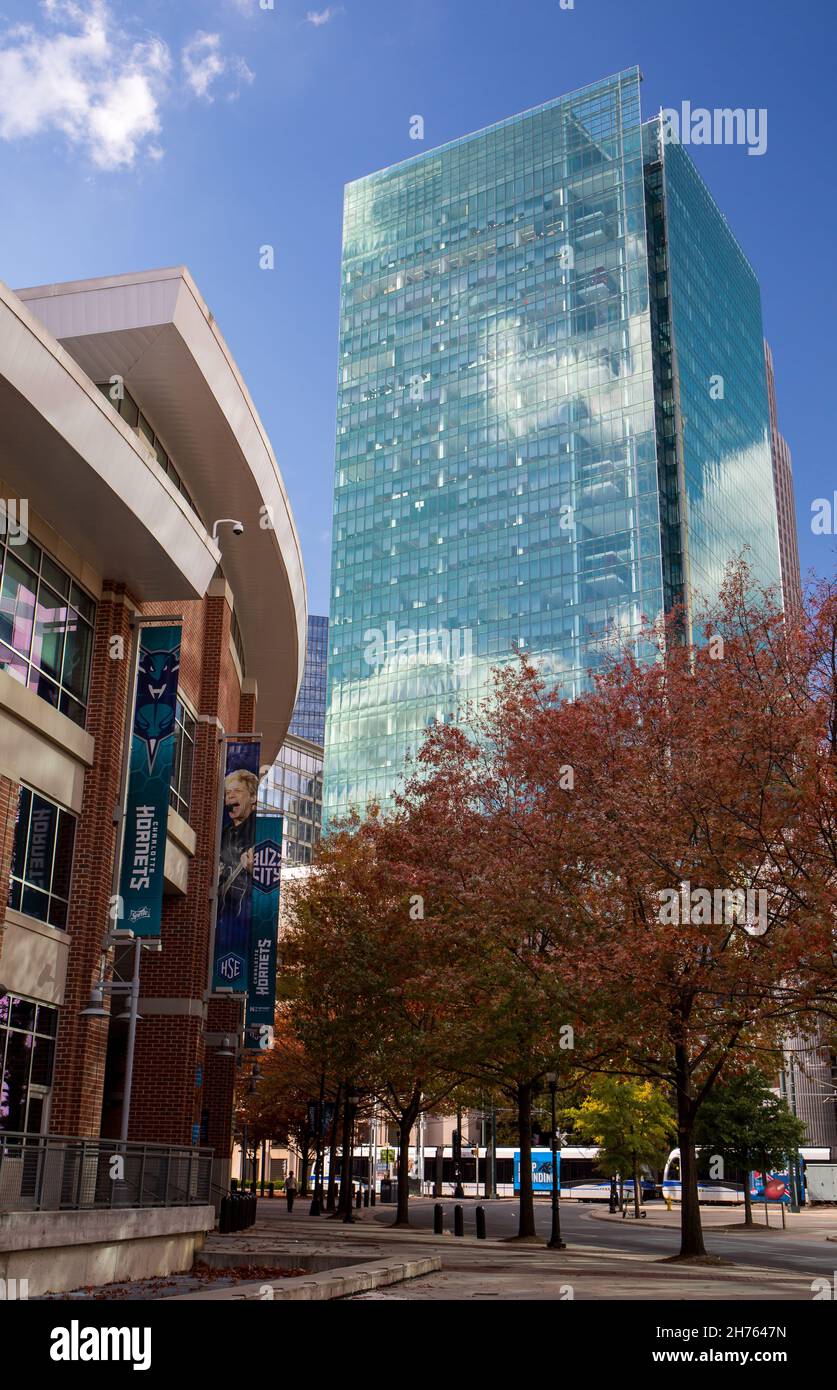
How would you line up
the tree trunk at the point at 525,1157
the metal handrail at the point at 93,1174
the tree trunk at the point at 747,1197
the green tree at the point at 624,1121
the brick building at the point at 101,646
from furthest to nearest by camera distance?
the green tree at the point at 624,1121
the tree trunk at the point at 747,1197
the tree trunk at the point at 525,1157
the brick building at the point at 101,646
the metal handrail at the point at 93,1174

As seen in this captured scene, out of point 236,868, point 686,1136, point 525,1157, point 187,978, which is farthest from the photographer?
point 525,1157

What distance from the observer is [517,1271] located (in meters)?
20.2

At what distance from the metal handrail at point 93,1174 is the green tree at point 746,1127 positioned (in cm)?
3359

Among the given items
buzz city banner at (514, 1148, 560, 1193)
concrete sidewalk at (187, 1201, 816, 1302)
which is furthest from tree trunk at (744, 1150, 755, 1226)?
buzz city banner at (514, 1148, 560, 1193)

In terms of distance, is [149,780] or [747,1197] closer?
[149,780]

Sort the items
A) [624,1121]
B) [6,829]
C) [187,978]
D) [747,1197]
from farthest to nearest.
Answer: [624,1121] → [747,1197] → [187,978] → [6,829]

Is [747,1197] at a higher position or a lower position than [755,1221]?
higher

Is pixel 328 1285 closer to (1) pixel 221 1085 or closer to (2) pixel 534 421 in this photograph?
(1) pixel 221 1085

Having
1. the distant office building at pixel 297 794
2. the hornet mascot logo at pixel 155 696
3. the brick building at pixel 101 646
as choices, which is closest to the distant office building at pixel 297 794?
the distant office building at pixel 297 794

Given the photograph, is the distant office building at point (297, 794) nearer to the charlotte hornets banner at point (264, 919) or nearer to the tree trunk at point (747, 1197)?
the tree trunk at point (747, 1197)

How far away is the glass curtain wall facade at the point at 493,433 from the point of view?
11688cm

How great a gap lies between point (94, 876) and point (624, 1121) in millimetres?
39111

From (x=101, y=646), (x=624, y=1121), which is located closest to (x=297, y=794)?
(x=624, y=1121)
